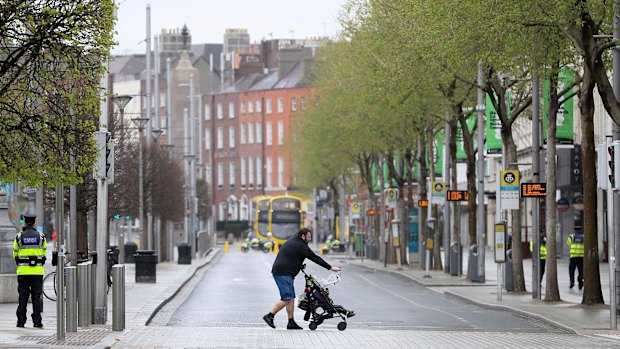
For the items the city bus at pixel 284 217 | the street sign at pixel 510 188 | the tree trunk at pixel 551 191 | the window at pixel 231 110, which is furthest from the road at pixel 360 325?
the window at pixel 231 110

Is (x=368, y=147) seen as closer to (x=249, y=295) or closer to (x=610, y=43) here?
(x=249, y=295)

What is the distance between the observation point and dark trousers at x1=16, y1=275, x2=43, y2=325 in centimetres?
2441

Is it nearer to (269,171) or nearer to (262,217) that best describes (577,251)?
(262,217)

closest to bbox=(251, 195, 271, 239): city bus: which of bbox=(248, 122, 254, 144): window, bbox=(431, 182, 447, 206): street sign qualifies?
bbox=(431, 182, 447, 206): street sign

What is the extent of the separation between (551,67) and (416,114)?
18078mm

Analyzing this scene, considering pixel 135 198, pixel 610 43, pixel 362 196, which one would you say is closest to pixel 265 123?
pixel 362 196

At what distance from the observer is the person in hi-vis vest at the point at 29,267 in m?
24.5

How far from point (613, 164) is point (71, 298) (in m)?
8.58

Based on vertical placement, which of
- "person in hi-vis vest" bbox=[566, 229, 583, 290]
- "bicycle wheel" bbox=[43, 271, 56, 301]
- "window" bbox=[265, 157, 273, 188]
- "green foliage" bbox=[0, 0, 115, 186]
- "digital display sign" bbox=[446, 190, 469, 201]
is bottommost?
"bicycle wheel" bbox=[43, 271, 56, 301]

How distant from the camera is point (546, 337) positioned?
24109 mm

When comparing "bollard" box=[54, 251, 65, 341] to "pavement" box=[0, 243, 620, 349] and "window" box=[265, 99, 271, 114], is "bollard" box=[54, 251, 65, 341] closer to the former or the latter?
"pavement" box=[0, 243, 620, 349]

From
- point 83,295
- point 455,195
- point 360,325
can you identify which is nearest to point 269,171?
point 455,195

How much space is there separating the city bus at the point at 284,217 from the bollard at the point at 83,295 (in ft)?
260

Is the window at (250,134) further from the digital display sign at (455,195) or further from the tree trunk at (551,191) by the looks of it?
the tree trunk at (551,191)
